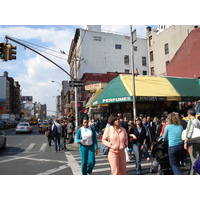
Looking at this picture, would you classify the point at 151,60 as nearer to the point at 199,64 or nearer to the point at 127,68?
the point at 127,68

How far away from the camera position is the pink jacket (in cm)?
491

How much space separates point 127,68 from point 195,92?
2147cm

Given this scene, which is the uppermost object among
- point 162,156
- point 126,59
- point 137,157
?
point 126,59

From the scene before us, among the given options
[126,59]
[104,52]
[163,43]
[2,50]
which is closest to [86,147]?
[2,50]

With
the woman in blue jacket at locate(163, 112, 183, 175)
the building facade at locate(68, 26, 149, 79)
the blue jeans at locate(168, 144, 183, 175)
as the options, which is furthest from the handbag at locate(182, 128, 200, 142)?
the building facade at locate(68, 26, 149, 79)

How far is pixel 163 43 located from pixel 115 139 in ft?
101

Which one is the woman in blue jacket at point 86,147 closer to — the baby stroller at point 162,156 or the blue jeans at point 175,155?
the baby stroller at point 162,156

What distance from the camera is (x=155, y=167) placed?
6277 millimetres

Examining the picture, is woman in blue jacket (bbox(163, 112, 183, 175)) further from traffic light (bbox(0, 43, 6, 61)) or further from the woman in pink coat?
traffic light (bbox(0, 43, 6, 61))

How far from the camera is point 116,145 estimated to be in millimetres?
4898

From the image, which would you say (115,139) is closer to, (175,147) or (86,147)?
(86,147)

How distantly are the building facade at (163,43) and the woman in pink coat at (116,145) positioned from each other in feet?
87.9
